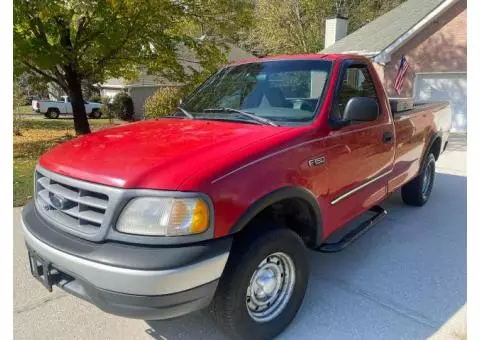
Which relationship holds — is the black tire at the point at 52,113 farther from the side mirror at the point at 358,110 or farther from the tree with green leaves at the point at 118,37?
the side mirror at the point at 358,110

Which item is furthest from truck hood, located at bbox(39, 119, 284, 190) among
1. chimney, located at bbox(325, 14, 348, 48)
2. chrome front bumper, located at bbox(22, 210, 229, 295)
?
chimney, located at bbox(325, 14, 348, 48)

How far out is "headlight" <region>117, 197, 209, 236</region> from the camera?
2.20 meters

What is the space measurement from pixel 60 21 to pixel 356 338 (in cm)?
1157

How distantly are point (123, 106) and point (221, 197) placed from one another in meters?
25.0

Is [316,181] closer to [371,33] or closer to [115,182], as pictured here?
[115,182]

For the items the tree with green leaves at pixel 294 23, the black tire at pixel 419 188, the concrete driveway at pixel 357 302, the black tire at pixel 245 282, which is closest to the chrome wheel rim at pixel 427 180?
the black tire at pixel 419 188

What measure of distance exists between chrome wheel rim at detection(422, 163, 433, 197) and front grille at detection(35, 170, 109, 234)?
494 cm

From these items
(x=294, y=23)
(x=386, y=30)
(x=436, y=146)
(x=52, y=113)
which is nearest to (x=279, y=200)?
(x=436, y=146)

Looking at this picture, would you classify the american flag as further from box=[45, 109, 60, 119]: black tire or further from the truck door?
box=[45, 109, 60, 119]: black tire

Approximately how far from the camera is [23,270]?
12.6 ft

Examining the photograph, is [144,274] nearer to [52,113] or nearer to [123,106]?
[123,106]

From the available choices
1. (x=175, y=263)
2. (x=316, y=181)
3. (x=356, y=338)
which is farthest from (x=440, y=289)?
(x=175, y=263)

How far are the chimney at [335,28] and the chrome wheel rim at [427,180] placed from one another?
58.1ft

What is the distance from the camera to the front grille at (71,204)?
2.32 m
